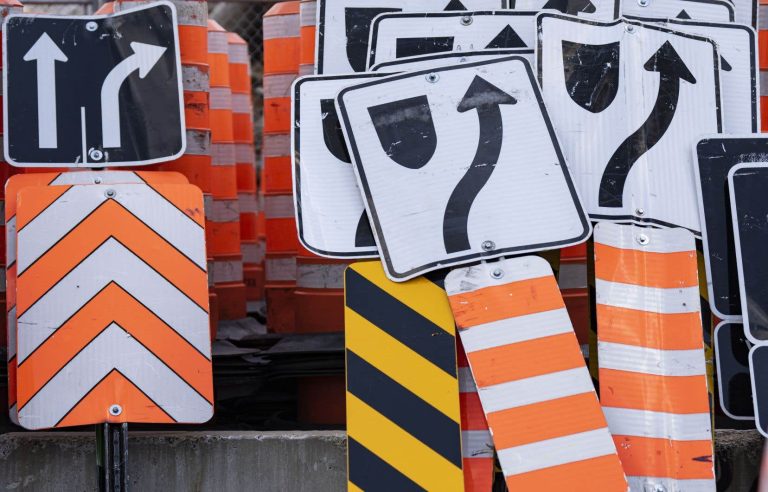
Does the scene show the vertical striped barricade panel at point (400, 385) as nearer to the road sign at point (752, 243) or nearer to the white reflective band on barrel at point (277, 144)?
the road sign at point (752, 243)

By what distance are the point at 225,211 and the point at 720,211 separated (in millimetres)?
3616

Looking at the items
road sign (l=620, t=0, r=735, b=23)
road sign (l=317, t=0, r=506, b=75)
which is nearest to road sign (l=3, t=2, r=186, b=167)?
road sign (l=317, t=0, r=506, b=75)

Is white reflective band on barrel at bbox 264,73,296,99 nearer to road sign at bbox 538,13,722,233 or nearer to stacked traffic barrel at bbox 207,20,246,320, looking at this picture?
stacked traffic barrel at bbox 207,20,246,320

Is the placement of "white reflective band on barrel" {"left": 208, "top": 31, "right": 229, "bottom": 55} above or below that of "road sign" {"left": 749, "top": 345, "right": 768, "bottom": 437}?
above

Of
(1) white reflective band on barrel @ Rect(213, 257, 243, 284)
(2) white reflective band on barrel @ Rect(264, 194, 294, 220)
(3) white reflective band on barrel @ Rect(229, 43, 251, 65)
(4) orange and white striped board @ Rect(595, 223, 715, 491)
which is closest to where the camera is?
(4) orange and white striped board @ Rect(595, 223, 715, 491)

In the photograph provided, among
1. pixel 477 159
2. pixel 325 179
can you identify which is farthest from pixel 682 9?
pixel 325 179

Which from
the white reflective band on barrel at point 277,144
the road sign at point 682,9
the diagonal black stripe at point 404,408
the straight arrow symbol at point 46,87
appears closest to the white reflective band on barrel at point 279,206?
the white reflective band on barrel at point 277,144

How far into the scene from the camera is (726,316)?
123 inches

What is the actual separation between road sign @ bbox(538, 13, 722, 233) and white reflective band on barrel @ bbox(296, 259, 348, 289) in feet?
5.94

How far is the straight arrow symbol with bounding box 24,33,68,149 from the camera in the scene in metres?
3.57

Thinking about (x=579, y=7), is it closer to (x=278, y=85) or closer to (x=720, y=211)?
(x=720, y=211)

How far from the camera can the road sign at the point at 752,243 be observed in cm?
306

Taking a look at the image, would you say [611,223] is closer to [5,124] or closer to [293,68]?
[5,124]

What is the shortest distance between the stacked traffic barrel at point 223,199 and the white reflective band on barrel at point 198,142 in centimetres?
118
